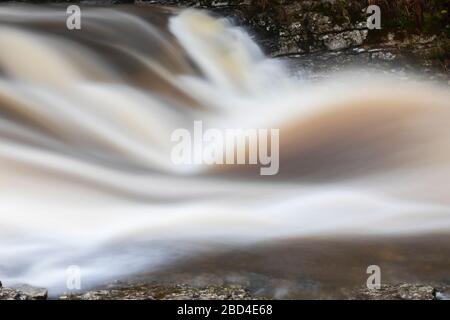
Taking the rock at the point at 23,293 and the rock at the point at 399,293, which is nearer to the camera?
the rock at the point at 23,293

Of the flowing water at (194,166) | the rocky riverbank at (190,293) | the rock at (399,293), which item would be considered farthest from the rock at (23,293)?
the rock at (399,293)

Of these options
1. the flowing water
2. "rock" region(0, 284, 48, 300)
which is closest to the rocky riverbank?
"rock" region(0, 284, 48, 300)

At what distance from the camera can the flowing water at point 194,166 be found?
480 centimetres

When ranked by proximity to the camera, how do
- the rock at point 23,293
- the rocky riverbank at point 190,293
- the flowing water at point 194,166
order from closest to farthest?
1. the rock at point 23,293
2. the rocky riverbank at point 190,293
3. the flowing water at point 194,166

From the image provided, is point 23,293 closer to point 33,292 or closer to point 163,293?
point 33,292

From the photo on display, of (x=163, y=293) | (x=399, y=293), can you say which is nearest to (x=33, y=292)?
(x=163, y=293)

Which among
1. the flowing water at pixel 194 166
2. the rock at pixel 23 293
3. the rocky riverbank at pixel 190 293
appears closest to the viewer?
the rock at pixel 23 293

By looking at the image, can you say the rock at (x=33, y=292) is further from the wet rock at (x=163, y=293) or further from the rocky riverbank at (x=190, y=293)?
the wet rock at (x=163, y=293)

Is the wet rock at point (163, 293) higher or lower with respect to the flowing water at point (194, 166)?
lower

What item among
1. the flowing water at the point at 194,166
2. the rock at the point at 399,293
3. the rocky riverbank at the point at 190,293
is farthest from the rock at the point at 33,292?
the rock at the point at 399,293

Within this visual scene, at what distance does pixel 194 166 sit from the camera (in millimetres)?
6719

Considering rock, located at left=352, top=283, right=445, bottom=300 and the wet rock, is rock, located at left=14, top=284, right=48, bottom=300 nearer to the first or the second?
the wet rock

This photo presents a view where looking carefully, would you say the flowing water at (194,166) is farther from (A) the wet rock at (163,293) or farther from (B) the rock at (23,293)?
(B) the rock at (23,293)

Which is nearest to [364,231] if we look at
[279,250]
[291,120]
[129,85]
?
[279,250]
